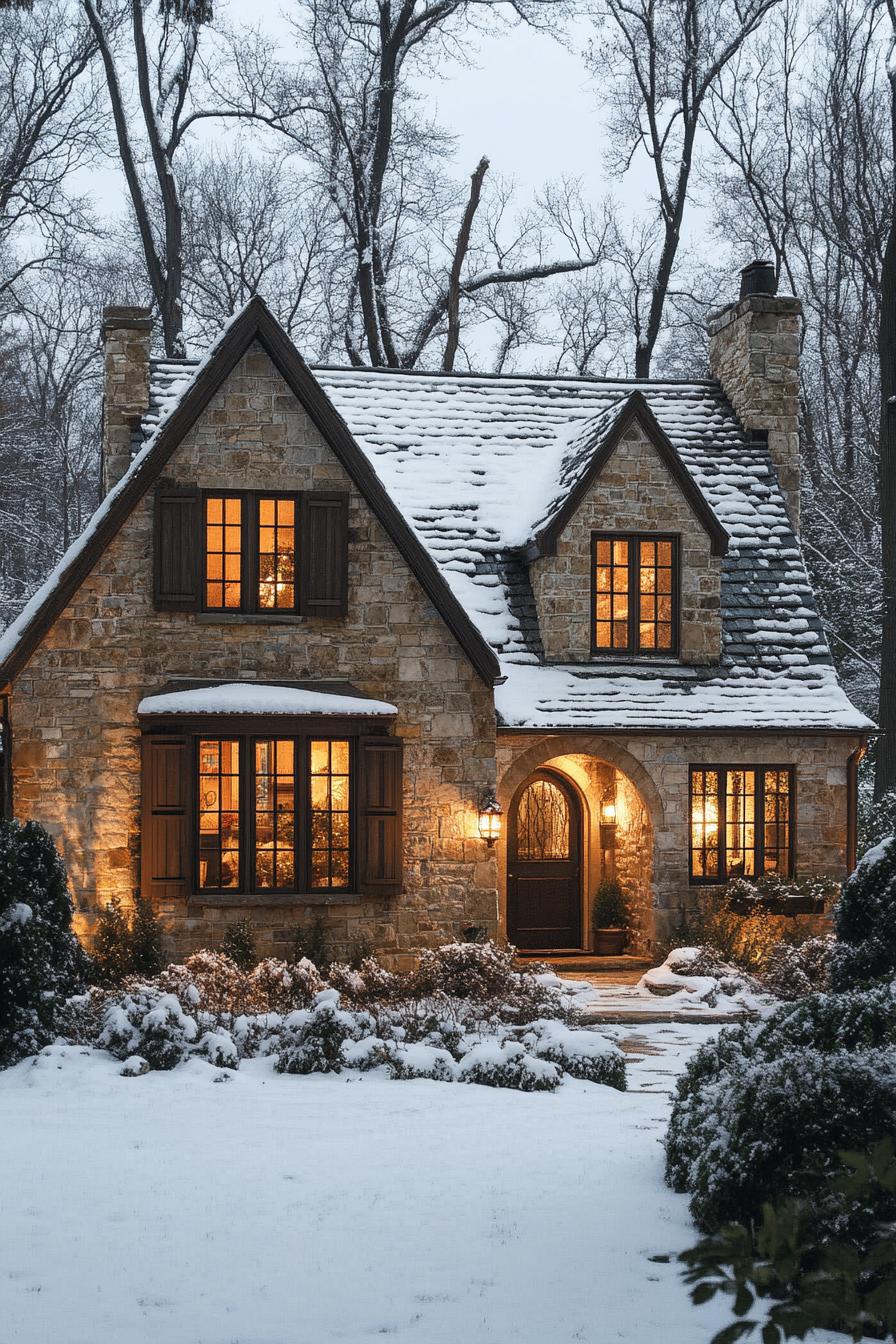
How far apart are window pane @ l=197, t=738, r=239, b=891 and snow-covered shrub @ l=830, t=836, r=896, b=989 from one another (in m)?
6.60

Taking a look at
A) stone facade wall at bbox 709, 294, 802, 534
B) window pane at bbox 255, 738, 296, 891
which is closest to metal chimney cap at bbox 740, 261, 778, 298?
stone facade wall at bbox 709, 294, 802, 534

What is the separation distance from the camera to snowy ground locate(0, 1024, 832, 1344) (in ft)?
18.7

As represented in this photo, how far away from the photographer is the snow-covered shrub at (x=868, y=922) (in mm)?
9680

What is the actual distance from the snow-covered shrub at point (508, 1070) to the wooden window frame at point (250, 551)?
616cm

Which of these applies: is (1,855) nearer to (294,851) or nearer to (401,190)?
(294,851)

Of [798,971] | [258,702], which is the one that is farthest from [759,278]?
[798,971]

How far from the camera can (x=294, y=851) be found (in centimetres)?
1481

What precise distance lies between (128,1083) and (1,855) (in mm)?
2062

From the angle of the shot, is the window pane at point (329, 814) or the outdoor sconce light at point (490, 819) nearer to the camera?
the window pane at point (329, 814)

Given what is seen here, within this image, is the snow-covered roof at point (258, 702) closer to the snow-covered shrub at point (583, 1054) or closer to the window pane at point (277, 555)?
the window pane at point (277, 555)

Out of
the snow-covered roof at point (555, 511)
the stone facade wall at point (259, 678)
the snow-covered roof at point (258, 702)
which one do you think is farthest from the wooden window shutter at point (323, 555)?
the snow-covered roof at point (555, 511)

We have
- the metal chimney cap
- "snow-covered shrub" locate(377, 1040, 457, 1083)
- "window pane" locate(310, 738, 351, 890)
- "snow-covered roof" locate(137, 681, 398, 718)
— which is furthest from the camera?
the metal chimney cap

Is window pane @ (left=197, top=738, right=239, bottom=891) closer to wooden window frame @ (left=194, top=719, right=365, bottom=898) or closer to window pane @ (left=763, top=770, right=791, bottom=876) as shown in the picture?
wooden window frame @ (left=194, top=719, right=365, bottom=898)

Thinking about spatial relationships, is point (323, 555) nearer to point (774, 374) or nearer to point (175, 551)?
point (175, 551)
